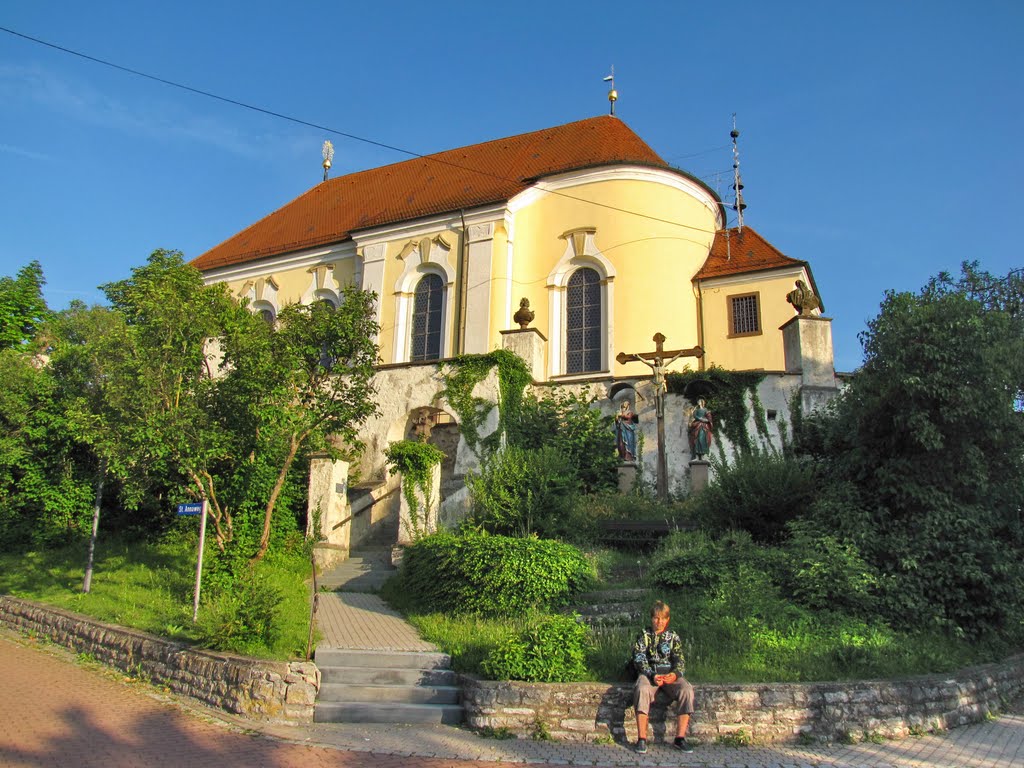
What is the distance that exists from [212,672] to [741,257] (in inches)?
740

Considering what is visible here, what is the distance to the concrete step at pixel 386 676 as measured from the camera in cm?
842

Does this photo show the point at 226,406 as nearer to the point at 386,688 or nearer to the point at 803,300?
the point at 386,688

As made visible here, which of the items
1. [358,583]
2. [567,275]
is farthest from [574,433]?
[567,275]

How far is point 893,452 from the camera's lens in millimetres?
11180

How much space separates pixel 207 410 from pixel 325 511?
11.9 ft

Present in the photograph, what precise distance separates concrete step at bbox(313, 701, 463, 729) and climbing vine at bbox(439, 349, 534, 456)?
31.7 feet

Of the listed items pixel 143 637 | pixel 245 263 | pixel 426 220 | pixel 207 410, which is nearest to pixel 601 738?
pixel 143 637

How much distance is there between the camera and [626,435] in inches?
654

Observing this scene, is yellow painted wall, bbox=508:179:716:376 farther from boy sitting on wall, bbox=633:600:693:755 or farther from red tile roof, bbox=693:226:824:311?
boy sitting on wall, bbox=633:600:693:755

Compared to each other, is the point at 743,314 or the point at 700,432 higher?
the point at 743,314

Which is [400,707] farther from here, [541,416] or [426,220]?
[426,220]

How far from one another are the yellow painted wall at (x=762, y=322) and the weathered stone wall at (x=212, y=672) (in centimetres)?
1571

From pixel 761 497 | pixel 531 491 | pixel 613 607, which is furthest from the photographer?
pixel 531 491

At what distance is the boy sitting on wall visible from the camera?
709 centimetres
